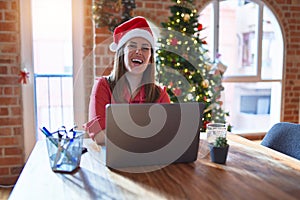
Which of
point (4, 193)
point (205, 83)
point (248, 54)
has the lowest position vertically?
point (4, 193)

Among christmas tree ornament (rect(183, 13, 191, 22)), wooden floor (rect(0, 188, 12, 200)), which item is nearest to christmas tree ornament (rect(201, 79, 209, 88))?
christmas tree ornament (rect(183, 13, 191, 22))

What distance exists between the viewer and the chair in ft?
4.72

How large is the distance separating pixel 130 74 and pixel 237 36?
123 inches

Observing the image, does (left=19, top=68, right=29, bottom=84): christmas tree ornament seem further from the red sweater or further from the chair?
the chair

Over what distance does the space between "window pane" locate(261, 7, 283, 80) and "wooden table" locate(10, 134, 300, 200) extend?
2.73m

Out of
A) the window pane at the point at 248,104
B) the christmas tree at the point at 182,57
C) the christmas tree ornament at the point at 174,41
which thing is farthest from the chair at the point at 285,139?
the window pane at the point at 248,104

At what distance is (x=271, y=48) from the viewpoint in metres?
3.89

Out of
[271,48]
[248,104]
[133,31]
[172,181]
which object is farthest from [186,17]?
[248,104]

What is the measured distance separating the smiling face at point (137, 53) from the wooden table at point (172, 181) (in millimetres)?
480

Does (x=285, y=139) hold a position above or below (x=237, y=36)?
below

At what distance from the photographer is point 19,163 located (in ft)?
8.67

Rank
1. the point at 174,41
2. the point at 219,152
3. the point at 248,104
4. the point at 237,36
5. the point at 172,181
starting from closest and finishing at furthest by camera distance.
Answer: the point at 172,181
the point at 219,152
the point at 174,41
the point at 237,36
the point at 248,104

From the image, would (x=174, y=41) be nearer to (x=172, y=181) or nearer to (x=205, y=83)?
(x=205, y=83)

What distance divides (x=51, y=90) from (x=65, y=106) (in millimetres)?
238
